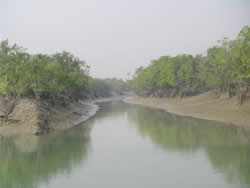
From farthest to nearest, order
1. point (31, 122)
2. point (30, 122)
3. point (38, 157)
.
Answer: point (30, 122)
point (31, 122)
point (38, 157)

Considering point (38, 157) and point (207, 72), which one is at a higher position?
point (207, 72)

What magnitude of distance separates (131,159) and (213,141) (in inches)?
399

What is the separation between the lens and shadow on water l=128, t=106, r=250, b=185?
65.8ft

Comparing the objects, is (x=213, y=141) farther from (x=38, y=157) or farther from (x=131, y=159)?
(x=38, y=157)

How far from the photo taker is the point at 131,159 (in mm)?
22938

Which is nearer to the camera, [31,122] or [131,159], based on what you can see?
[131,159]

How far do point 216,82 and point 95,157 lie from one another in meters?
37.8

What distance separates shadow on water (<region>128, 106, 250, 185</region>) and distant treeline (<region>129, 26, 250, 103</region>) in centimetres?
850

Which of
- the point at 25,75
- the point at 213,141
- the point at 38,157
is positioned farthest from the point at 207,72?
the point at 38,157

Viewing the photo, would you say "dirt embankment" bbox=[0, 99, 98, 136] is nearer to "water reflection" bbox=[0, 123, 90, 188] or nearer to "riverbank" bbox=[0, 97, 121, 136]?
"riverbank" bbox=[0, 97, 121, 136]

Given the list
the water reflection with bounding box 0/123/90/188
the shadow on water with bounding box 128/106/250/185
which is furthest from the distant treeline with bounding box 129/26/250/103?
the water reflection with bounding box 0/123/90/188

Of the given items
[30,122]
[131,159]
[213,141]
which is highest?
[30,122]

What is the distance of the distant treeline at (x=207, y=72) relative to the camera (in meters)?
40.3

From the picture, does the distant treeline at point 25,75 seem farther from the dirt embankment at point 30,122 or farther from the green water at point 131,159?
the green water at point 131,159
